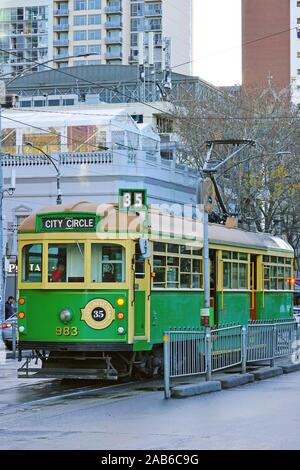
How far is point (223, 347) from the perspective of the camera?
21.1 m

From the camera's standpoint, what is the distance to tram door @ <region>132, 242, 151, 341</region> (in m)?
20.0

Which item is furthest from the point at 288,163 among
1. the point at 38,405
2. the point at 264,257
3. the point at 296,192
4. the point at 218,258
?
the point at 38,405

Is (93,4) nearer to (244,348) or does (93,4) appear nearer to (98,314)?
(244,348)

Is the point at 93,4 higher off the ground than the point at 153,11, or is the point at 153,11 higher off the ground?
the point at 93,4

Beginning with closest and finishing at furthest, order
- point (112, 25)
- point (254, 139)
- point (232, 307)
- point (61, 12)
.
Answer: point (232, 307), point (254, 139), point (112, 25), point (61, 12)

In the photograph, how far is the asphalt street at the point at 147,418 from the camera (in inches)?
489

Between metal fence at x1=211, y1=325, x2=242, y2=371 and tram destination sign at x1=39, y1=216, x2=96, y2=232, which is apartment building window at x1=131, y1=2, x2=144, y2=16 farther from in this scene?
tram destination sign at x1=39, y1=216, x2=96, y2=232

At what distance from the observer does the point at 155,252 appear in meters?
20.8

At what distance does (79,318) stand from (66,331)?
35 centimetres

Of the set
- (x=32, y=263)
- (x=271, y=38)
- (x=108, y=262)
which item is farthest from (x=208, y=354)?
(x=271, y=38)

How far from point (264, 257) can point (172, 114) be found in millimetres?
28688

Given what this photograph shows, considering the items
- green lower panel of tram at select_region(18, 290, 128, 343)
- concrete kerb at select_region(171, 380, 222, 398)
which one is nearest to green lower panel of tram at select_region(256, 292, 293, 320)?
concrete kerb at select_region(171, 380, 222, 398)

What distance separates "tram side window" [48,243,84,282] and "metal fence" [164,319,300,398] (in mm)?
2397
